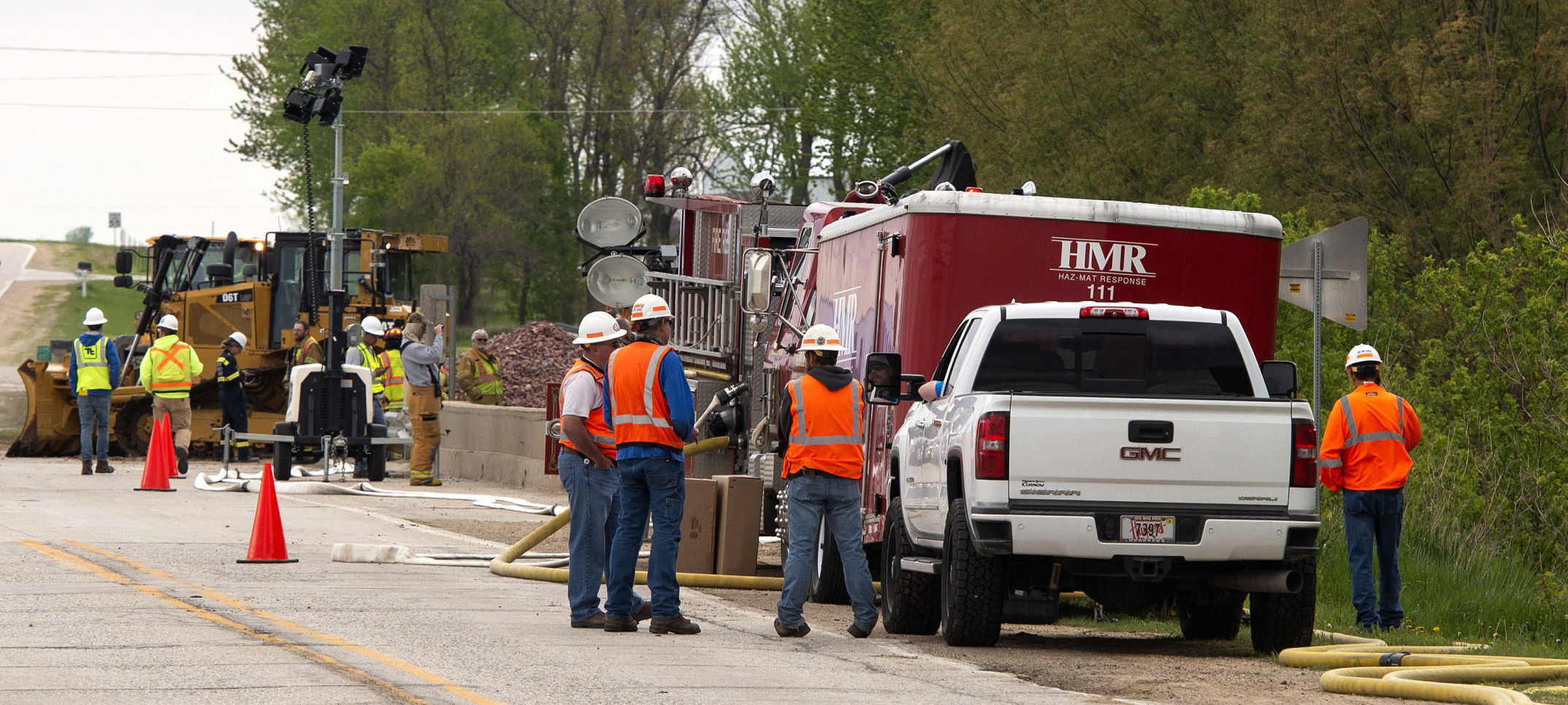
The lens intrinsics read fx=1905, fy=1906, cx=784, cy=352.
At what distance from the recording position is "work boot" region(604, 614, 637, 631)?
1100cm

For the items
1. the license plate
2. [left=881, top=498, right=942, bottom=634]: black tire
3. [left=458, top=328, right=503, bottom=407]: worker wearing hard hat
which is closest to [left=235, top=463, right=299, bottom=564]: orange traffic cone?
[left=881, top=498, right=942, bottom=634]: black tire

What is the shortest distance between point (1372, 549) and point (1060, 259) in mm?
2729

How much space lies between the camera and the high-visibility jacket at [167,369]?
2478 cm

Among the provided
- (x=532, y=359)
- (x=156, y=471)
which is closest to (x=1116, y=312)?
(x=156, y=471)

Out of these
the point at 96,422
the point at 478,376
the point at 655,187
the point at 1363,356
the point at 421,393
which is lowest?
the point at 96,422

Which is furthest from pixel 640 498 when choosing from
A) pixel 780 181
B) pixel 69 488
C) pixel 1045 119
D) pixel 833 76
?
pixel 780 181

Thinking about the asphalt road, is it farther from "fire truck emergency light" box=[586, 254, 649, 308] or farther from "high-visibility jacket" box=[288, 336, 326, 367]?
"high-visibility jacket" box=[288, 336, 326, 367]

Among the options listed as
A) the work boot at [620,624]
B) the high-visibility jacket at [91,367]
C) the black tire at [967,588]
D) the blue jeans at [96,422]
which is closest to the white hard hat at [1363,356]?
the black tire at [967,588]

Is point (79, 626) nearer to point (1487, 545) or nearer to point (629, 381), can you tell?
point (629, 381)

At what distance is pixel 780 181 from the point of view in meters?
64.2

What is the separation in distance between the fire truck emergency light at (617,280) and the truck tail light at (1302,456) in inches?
371

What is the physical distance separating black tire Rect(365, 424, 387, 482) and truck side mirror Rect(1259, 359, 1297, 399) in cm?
1695

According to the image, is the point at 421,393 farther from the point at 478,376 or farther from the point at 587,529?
the point at 587,529

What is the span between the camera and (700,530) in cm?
1448
